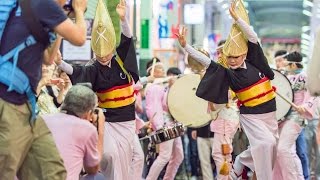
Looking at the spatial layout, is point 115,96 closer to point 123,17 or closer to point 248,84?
point 123,17

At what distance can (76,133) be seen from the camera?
5.66 meters

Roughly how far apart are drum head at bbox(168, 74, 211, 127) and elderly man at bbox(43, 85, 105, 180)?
5.02 m

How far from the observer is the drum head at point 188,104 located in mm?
10883

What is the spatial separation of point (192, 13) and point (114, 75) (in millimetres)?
20583

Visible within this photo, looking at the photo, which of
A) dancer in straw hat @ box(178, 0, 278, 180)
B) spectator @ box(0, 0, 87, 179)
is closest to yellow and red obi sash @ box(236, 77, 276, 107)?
dancer in straw hat @ box(178, 0, 278, 180)

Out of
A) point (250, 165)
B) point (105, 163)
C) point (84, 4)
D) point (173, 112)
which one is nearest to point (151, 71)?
point (173, 112)

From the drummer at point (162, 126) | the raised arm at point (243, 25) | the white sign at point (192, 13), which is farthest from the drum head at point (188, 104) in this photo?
the white sign at point (192, 13)

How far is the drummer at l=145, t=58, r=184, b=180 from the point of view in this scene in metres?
10.9

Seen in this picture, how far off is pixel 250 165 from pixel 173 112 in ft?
7.33

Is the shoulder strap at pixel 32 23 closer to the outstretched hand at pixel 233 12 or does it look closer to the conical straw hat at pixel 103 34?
the conical straw hat at pixel 103 34

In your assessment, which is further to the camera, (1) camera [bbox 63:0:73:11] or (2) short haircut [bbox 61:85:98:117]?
(2) short haircut [bbox 61:85:98:117]

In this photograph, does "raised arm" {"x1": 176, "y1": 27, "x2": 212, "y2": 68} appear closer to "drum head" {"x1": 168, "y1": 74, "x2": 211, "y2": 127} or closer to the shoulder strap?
"drum head" {"x1": 168, "y1": 74, "x2": 211, "y2": 127}

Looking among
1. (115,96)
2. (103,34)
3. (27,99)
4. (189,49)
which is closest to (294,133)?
(189,49)

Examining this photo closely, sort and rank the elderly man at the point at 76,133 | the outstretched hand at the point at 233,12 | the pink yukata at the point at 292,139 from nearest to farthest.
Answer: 1. the elderly man at the point at 76,133
2. the outstretched hand at the point at 233,12
3. the pink yukata at the point at 292,139
